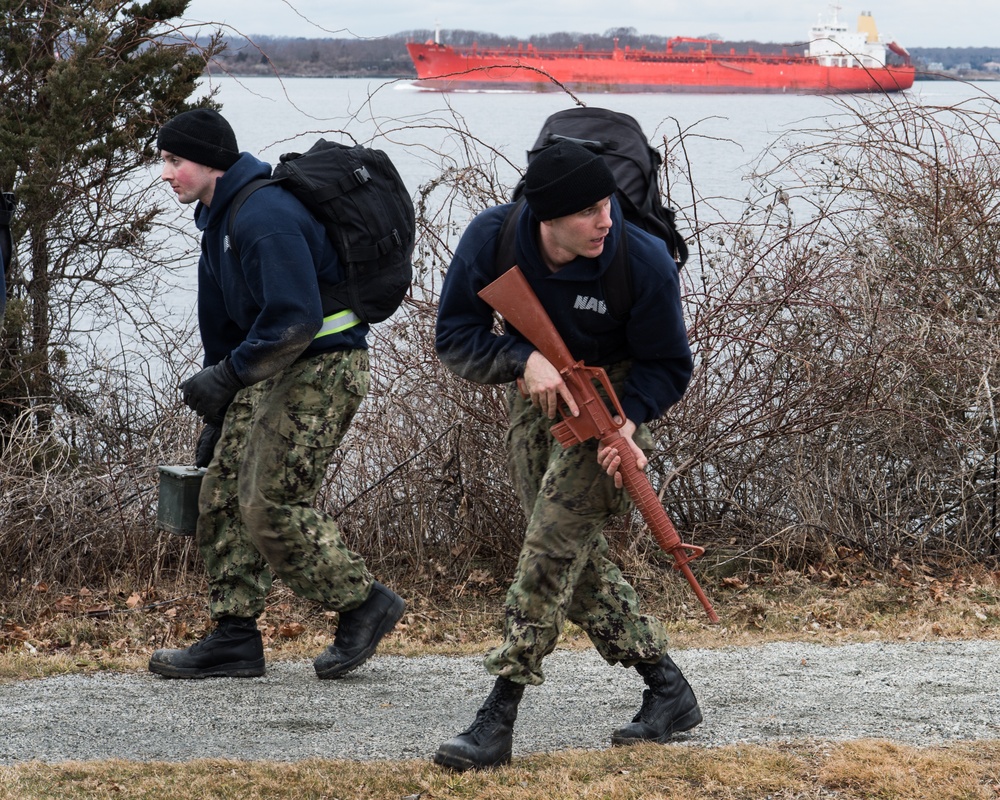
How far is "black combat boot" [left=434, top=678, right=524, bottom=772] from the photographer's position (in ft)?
12.4

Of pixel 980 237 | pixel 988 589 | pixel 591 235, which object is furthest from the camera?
pixel 980 237

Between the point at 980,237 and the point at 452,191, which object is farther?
the point at 980,237

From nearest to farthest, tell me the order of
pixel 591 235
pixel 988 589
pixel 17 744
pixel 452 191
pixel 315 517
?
1. pixel 591 235
2. pixel 17 744
3. pixel 315 517
4. pixel 988 589
5. pixel 452 191

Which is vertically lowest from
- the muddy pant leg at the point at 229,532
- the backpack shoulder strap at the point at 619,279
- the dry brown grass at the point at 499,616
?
the dry brown grass at the point at 499,616

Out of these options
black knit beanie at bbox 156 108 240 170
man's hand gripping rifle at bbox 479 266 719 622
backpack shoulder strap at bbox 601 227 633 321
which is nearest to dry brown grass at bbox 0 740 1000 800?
man's hand gripping rifle at bbox 479 266 719 622

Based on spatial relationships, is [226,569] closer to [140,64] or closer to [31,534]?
[31,534]

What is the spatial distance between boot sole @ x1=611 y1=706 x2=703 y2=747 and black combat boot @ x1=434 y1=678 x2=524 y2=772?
Result: 413mm

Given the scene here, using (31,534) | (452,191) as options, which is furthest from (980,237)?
(31,534)

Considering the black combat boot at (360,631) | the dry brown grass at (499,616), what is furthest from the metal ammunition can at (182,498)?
the dry brown grass at (499,616)

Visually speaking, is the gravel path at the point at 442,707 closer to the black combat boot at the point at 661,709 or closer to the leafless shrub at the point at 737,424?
the black combat boot at the point at 661,709

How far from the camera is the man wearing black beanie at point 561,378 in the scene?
3.72m

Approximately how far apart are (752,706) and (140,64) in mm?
5809

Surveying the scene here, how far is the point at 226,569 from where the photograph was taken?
477cm

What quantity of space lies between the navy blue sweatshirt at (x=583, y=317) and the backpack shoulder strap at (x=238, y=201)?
0.90 metres
